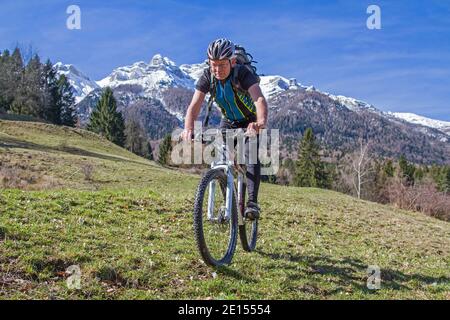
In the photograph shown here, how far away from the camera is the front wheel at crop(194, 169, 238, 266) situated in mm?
7534

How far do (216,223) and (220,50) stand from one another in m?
3.26

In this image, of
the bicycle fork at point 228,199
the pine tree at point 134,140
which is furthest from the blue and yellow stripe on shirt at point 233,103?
the pine tree at point 134,140

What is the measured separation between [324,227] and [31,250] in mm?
11605

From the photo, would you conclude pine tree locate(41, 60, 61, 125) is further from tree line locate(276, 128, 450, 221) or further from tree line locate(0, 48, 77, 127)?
tree line locate(276, 128, 450, 221)

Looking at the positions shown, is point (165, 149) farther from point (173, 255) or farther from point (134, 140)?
point (173, 255)

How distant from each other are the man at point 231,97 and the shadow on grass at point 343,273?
1.43 metres

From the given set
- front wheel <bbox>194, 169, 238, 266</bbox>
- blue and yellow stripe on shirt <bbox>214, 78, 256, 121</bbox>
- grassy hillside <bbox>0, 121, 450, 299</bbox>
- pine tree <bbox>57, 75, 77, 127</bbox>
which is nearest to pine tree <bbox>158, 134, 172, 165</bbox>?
pine tree <bbox>57, 75, 77, 127</bbox>

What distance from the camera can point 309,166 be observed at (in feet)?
346

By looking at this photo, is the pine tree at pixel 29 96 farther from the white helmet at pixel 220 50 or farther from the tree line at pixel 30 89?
the white helmet at pixel 220 50

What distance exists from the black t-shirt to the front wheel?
170cm

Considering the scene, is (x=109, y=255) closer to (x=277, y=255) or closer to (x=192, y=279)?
(x=192, y=279)
